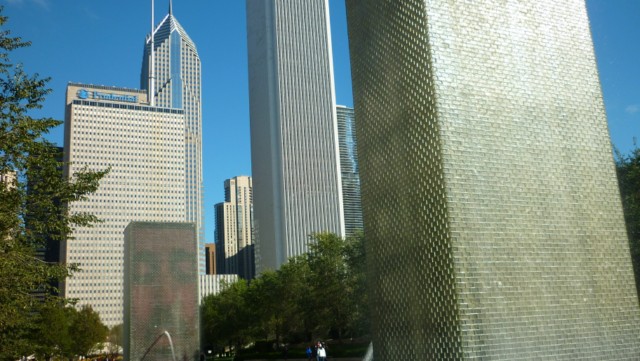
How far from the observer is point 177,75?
188500 millimetres

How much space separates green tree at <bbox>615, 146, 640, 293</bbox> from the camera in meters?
21.3

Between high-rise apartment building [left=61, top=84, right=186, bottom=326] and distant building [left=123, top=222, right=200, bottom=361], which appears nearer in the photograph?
distant building [left=123, top=222, right=200, bottom=361]

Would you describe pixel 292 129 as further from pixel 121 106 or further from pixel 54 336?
pixel 121 106

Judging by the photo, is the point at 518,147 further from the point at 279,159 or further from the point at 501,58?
the point at 279,159

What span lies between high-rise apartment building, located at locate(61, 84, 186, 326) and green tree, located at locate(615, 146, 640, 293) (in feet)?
390

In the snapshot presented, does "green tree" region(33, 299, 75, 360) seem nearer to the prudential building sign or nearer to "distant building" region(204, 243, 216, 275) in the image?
the prudential building sign

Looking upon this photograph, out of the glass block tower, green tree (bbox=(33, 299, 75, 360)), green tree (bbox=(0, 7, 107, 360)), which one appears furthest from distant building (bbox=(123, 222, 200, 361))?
the glass block tower

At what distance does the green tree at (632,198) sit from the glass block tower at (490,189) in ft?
24.8

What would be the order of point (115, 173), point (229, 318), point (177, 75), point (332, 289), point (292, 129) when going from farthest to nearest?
point (177, 75)
point (115, 173)
point (292, 129)
point (229, 318)
point (332, 289)

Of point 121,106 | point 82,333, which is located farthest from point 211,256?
point 82,333

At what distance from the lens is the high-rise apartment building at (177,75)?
185 metres

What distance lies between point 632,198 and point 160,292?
27.0 metres

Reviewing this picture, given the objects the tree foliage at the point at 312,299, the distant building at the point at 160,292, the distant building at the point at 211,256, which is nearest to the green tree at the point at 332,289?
the tree foliage at the point at 312,299

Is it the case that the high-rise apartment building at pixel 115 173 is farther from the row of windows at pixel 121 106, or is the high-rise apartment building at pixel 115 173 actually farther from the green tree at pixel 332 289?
the green tree at pixel 332 289
